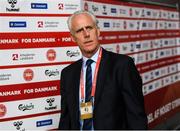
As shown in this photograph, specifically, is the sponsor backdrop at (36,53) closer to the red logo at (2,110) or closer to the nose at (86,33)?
the red logo at (2,110)

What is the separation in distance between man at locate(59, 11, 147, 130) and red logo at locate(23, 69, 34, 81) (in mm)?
825

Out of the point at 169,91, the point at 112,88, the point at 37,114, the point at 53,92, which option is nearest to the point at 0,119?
the point at 37,114

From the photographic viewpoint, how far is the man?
2.37 m

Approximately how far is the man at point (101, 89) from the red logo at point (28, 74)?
32.5 inches

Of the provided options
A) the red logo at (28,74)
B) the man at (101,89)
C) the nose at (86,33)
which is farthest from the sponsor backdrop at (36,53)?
the nose at (86,33)

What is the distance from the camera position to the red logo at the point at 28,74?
3.32 m

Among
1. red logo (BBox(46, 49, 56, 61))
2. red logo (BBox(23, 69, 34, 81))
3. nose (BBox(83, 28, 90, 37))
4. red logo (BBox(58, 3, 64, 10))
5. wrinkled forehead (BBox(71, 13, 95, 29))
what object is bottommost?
red logo (BBox(23, 69, 34, 81))

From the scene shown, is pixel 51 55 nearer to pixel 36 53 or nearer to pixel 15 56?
pixel 36 53

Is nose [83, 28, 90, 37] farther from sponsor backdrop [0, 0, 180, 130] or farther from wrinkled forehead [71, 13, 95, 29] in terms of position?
sponsor backdrop [0, 0, 180, 130]

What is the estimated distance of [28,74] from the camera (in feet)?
10.9

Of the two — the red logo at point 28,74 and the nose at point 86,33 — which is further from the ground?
the nose at point 86,33

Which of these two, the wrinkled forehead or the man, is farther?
the wrinkled forehead

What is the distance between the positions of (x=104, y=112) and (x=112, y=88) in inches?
6.5

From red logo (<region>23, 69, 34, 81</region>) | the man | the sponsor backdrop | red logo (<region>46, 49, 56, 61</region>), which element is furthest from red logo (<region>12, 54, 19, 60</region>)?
the man
